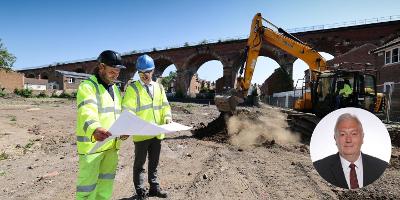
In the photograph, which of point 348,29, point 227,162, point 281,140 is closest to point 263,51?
point 348,29

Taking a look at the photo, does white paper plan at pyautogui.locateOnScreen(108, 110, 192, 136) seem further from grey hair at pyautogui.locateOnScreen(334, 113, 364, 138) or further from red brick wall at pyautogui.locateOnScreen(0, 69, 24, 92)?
red brick wall at pyautogui.locateOnScreen(0, 69, 24, 92)

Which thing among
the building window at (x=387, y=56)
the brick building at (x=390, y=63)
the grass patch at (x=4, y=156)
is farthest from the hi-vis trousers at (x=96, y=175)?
the building window at (x=387, y=56)

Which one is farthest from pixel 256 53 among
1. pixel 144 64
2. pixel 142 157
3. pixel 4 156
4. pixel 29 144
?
pixel 142 157

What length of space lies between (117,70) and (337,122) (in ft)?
9.44

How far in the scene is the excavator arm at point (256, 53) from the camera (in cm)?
1229

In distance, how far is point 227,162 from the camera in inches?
304

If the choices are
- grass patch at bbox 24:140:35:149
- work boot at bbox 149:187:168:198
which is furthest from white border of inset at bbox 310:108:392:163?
grass patch at bbox 24:140:35:149

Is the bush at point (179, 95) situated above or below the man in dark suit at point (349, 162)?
below

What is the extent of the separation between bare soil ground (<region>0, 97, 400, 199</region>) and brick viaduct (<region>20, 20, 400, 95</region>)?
1883cm

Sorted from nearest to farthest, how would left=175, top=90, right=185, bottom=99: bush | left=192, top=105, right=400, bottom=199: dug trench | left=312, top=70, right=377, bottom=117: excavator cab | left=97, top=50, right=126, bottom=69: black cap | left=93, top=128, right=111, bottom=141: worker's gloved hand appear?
left=93, top=128, right=111, bottom=141: worker's gloved hand
left=97, top=50, right=126, bottom=69: black cap
left=192, top=105, right=400, bottom=199: dug trench
left=312, top=70, right=377, bottom=117: excavator cab
left=175, top=90, right=185, bottom=99: bush

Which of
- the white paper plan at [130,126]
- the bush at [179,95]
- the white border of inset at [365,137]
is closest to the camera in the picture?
the white border of inset at [365,137]

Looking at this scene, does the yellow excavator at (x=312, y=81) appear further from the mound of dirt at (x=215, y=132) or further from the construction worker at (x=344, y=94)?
the mound of dirt at (x=215, y=132)

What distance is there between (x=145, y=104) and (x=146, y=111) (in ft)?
0.34

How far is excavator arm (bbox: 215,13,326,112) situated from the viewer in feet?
40.3
